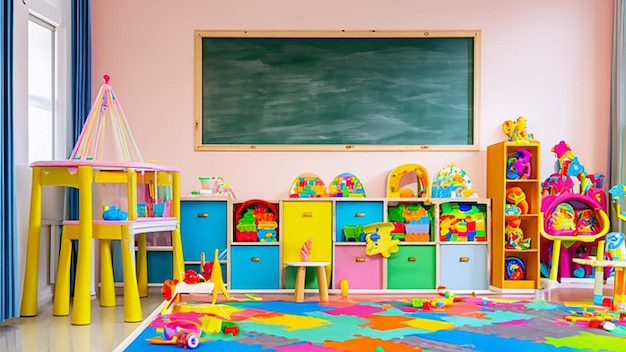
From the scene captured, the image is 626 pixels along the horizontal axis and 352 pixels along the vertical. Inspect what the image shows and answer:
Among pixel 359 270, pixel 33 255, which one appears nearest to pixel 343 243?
pixel 359 270

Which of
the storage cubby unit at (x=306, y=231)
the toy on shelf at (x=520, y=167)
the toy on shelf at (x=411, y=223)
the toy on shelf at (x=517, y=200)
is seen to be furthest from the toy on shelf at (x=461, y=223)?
the storage cubby unit at (x=306, y=231)

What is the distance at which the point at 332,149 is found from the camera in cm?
512

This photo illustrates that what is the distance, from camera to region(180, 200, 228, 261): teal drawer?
15.4 feet

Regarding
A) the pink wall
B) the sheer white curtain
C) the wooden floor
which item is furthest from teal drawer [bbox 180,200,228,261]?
the sheer white curtain

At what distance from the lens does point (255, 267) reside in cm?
470

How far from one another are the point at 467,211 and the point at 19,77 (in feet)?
10.8

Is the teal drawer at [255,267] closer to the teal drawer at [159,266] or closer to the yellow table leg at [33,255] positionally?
the teal drawer at [159,266]

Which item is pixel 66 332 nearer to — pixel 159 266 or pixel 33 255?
pixel 33 255

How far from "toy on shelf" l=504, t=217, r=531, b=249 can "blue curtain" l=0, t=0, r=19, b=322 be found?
3.46 meters

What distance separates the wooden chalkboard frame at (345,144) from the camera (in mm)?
5105

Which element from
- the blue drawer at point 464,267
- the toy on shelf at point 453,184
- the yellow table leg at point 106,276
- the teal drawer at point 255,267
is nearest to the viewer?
the yellow table leg at point 106,276

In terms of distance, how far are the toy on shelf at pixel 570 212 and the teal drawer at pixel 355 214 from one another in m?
1.31

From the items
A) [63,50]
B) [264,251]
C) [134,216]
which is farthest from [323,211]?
[63,50]

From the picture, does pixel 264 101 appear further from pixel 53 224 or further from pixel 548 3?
pixel 548 3
